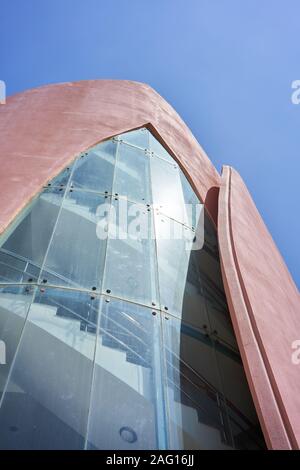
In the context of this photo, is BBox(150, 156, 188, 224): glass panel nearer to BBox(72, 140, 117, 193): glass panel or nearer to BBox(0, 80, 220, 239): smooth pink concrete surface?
BBox(0, 80, 220, 239): smooth pink concrete surface

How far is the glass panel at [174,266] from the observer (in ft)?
16.0

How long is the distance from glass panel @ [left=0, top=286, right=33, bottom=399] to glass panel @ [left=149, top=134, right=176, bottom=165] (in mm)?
4813

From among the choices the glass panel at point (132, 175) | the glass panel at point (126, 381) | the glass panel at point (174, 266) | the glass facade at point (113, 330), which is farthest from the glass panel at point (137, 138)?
the glass panel at point (126, 381)

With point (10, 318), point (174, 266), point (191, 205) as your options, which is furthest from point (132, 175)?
point (10, 318)

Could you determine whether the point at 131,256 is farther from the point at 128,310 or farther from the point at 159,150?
the point at 159,150

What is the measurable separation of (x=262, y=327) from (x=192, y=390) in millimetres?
966

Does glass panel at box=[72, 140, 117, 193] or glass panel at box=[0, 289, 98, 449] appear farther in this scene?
glass panel at box=[72, 140, 117, 193]

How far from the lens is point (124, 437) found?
10.5 ft

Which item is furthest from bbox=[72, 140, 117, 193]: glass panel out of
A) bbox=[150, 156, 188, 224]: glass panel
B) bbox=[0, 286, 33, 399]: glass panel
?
bbox=[0, 286, 33, 399]: glass panel

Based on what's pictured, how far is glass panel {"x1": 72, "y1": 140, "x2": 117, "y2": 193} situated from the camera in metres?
6.32

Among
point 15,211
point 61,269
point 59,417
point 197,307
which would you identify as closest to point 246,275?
point 197,307

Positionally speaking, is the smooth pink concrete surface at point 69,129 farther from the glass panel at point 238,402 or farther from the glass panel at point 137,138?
the glass panel at point 238,402
